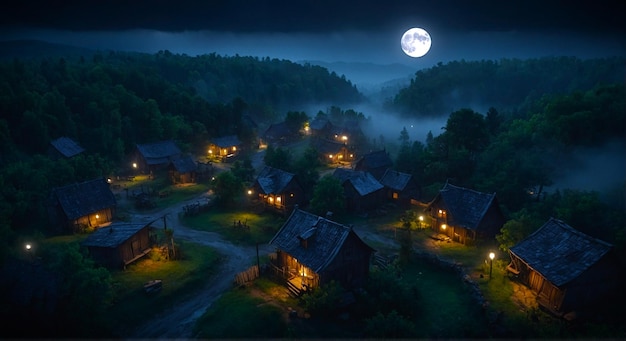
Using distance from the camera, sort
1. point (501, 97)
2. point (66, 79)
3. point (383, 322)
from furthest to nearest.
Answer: point (501, 97) → point (66, 79) → point (383, 322)

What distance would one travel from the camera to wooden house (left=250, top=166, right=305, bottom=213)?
53156 millimetres

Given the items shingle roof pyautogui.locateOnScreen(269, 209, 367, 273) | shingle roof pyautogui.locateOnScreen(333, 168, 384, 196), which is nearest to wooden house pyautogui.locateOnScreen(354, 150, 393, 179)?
shingle roof pyautogui.locateOnScreen(333, 168, 384, 196)

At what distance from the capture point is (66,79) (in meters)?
88.9

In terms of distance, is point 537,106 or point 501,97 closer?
point 537,106

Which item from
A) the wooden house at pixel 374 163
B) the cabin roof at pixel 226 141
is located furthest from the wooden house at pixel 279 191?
the cabin roof at pixel 226 141

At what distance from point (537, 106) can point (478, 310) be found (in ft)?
221

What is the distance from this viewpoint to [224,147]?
275 ft

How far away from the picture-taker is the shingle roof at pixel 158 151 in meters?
70.5

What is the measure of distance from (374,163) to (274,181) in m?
21.9

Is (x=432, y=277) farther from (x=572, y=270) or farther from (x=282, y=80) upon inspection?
(x=282, y=80)

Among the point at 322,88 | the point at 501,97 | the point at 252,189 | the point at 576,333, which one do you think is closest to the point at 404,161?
the point at 252,189

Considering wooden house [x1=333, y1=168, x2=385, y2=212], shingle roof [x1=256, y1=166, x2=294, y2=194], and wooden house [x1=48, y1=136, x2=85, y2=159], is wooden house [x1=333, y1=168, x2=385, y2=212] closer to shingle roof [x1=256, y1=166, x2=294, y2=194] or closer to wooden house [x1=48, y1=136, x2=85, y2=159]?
shingle roof [x1=256, y1=166, x2=294, y2=194]

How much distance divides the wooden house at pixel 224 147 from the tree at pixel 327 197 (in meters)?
38.1

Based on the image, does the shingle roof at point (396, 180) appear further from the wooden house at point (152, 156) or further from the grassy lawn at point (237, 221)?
the wooden house at point (152, 156)
